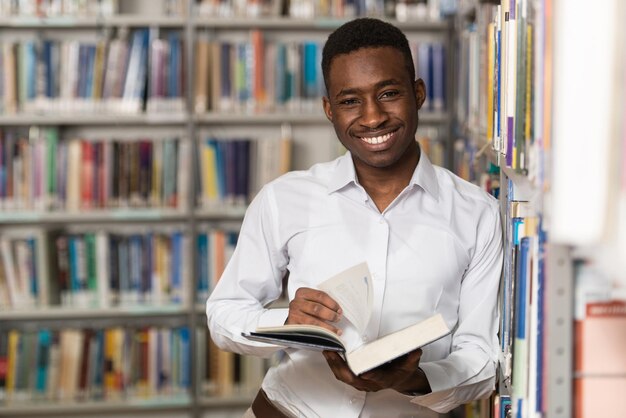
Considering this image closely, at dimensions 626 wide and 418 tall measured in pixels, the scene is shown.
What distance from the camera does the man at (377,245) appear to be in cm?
176

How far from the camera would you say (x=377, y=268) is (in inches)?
70.3

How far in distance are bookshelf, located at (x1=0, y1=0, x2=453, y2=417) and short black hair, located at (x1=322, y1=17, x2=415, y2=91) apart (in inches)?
67.1

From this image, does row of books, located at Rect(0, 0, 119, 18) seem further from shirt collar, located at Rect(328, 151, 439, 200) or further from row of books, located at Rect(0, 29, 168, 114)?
shirt collar, located at Rect(328, 151, 439, 200)

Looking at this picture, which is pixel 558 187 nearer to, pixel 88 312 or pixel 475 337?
pixel 475 337

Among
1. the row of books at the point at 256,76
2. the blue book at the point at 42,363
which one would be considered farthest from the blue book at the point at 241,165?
the blue book at the point at 42,363

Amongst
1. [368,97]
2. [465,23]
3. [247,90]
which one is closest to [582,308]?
[368,97]

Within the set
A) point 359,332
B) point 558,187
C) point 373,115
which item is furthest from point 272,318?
point 558,187

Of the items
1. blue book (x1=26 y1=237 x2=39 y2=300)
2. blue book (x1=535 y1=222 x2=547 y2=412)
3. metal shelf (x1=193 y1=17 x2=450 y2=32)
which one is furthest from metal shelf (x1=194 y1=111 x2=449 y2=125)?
blue book (x1=535 y1=222 x2=547 y2=412)

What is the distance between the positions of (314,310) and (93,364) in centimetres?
222

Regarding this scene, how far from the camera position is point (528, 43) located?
1199mm

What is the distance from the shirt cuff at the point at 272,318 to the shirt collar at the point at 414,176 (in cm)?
26

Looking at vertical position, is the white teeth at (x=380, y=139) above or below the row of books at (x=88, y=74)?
below

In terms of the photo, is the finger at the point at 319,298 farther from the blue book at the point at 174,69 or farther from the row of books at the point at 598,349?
the blue book at the point at 174,69

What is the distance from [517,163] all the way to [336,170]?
605mm
